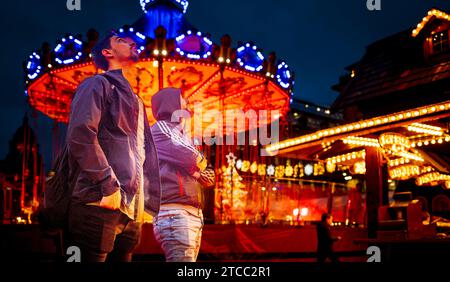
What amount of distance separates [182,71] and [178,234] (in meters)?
10.6

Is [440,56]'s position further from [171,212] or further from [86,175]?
[86,175]

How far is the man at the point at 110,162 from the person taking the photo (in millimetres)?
2957

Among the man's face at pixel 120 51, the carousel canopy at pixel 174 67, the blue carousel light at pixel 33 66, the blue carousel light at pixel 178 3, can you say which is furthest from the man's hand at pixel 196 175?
the blue carousel light at pixel 178 3

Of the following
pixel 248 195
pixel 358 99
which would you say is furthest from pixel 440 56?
pixel 248 195

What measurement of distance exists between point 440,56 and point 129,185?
592 inches

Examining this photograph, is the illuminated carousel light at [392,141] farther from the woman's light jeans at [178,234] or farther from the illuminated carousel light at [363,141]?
the woman's light jeans at [178,234]

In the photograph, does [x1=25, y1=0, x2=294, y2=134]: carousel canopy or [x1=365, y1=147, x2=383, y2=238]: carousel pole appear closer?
[x1=25, y1=0, x2=294, y2=134]: carousel canopy

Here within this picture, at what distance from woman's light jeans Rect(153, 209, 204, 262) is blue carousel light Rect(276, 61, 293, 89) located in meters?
10.7

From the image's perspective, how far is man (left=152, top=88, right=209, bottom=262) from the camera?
440 cm

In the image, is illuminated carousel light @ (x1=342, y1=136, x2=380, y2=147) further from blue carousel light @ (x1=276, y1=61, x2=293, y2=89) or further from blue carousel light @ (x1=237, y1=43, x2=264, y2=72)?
blue carousel light @ (x1=237, y1=43, x2=264, y2=72)

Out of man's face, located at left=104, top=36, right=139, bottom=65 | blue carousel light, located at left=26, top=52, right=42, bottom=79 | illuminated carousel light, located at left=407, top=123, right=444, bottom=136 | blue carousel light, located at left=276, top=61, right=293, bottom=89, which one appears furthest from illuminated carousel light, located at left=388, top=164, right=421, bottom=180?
man's face, located at left=104, top=36, right=139, bottom=65

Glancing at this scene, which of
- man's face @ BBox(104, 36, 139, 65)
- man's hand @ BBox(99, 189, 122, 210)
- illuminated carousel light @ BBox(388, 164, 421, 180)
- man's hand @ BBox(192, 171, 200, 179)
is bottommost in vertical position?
man's hand @ BBox(99, 189, 122, 210)

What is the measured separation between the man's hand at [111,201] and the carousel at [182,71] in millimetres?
9865

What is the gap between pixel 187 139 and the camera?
481 cm
